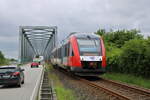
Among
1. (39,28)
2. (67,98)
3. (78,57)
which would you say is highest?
(39,28)

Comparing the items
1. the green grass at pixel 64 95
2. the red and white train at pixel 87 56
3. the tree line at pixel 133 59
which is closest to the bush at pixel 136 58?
the tree line at pixel 133 59

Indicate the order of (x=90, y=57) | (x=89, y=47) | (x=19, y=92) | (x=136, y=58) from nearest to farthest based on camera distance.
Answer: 1. (x=19, y=92)
2. (x=136, y=58)
3. (x=90, y=57)
4. (x=89, y=47)

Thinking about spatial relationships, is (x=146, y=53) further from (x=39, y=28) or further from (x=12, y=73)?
(x=39, y=28)

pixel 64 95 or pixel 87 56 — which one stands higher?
pixel 87 56

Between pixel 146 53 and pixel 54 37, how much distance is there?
76401 mm

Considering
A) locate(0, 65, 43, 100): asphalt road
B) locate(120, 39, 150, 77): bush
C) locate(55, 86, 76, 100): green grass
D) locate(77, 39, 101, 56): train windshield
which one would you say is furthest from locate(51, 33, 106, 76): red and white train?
locate(55, 86, 76, 100): green grass

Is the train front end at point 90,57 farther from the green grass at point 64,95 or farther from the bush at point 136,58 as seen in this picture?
the green grass at point 64,95

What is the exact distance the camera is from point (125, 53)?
23.5 m

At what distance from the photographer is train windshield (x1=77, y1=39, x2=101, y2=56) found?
2231 cm

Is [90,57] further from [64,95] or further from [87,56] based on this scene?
[64,95]

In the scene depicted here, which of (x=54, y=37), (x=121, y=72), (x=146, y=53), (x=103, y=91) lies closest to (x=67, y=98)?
(x=103, y=91)

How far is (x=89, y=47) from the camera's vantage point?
22.8m

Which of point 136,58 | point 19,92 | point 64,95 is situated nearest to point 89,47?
point 136,58

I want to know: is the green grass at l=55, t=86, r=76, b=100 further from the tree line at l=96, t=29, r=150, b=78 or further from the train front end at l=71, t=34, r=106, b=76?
the train front end at l=71, t=34, r=106, b=76
